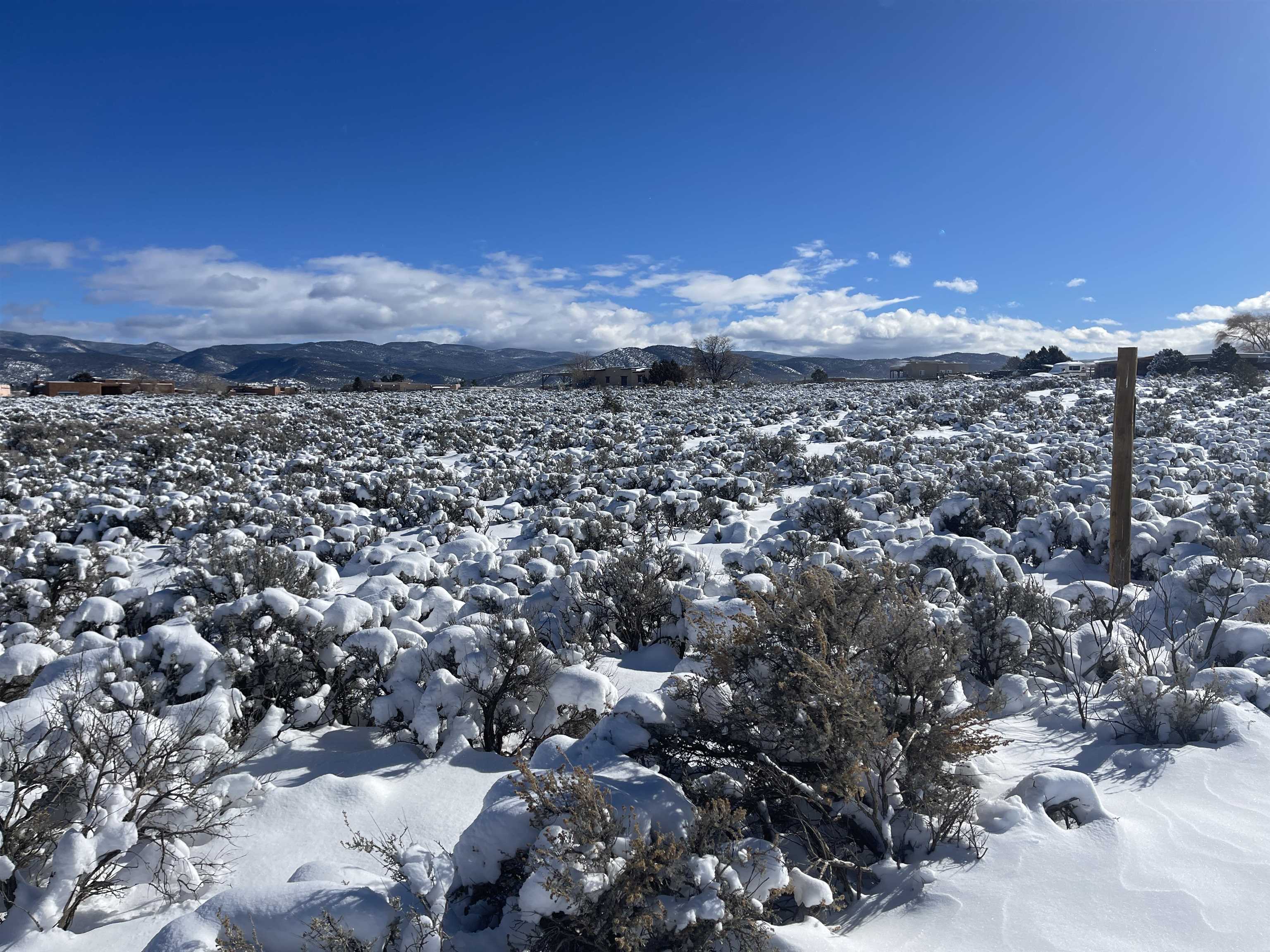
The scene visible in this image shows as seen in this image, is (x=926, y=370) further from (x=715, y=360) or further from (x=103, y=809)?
(x=103, y=809)

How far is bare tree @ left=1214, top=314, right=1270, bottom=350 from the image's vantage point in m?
54.8

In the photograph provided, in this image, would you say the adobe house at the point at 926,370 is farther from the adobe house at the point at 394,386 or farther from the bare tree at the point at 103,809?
the bare tree at the point at 103,809

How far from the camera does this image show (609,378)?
214 feet

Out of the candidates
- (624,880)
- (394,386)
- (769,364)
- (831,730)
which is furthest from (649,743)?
(769,364)

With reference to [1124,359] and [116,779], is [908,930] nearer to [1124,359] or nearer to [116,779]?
[116,779]

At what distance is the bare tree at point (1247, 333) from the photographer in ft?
180

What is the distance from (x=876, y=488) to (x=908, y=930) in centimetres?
918

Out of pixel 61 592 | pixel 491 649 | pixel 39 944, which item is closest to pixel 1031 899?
pixel 491 649

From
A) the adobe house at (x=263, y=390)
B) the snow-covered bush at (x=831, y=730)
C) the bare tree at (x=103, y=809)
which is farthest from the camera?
the adobe house at (x=263, y=390)

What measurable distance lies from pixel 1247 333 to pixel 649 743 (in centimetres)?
7277

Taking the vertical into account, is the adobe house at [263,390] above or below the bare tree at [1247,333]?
below

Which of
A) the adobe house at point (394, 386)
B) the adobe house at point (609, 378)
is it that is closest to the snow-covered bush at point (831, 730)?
the adobe house at point (394, 386)

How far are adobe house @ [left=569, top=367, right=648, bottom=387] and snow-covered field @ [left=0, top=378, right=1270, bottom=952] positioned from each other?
52.4m

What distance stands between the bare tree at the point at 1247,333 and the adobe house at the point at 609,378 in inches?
1833
